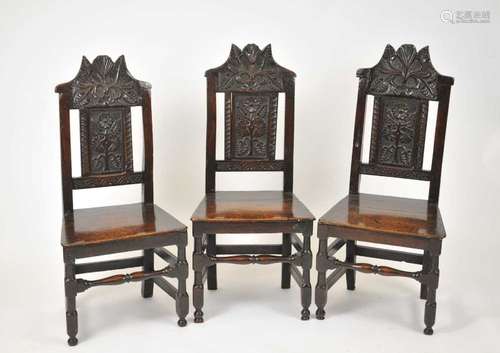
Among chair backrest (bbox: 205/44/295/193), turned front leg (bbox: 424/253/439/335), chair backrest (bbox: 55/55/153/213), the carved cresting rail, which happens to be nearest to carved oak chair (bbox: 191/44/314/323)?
chair backrest (bbox: 205/44/295/193)

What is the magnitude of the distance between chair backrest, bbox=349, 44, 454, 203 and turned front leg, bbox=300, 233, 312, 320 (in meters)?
0.54

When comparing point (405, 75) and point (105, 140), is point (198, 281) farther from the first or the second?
point (405, 75)

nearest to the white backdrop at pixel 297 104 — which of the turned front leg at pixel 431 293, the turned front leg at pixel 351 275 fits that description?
the turned front leg at pixel 351 275

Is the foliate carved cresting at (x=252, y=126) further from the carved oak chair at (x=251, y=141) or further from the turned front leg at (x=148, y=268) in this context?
the turned front leg at (x=148, y=268)

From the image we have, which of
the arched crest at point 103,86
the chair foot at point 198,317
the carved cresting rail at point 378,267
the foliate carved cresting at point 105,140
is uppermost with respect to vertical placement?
the arched crest at point 103,86

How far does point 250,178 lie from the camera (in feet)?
14.5

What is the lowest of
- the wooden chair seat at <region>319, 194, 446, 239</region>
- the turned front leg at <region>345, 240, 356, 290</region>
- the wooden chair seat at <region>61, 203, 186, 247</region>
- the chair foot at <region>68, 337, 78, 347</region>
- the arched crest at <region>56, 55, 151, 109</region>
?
the chair foot at <region>68, 337, 78, 347</region>

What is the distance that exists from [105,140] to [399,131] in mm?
1491

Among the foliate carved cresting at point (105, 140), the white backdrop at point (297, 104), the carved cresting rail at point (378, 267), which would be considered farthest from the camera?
the white backdrop at point (297, 104)

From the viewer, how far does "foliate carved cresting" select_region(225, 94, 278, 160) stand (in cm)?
369

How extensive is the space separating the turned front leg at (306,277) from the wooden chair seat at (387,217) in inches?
6.0

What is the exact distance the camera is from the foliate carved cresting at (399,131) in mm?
3598

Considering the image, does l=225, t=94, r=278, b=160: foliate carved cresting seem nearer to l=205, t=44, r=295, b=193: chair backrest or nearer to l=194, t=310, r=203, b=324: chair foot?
l=205, t=44, r=295, b=193: chair backrest

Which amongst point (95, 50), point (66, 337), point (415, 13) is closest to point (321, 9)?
point (415, 13)
